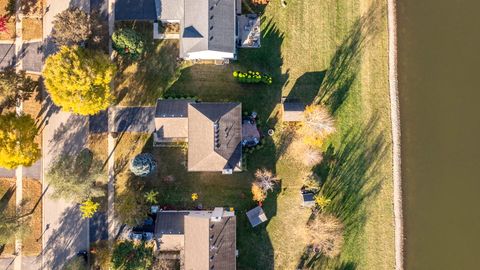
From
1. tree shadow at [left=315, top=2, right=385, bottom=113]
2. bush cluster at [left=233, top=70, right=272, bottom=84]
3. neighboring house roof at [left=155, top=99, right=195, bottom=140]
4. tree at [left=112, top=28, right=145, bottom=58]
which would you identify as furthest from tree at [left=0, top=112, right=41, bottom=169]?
tree shadow at [left=315, top=2, right=385, bottom=113]

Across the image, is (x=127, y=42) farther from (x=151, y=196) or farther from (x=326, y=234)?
(x=326, y=234)

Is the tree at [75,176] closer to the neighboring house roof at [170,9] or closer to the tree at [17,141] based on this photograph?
the tree at [17,141]

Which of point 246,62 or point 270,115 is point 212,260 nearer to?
point 270,115

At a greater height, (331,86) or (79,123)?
(331,86)

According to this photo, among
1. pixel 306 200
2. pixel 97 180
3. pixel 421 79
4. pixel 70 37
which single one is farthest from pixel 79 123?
pixel 421 79

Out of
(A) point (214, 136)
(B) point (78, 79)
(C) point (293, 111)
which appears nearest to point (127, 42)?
(B) point (78, 79)

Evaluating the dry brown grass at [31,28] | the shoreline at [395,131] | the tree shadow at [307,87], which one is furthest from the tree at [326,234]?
the dry brown grass at [31,28]
